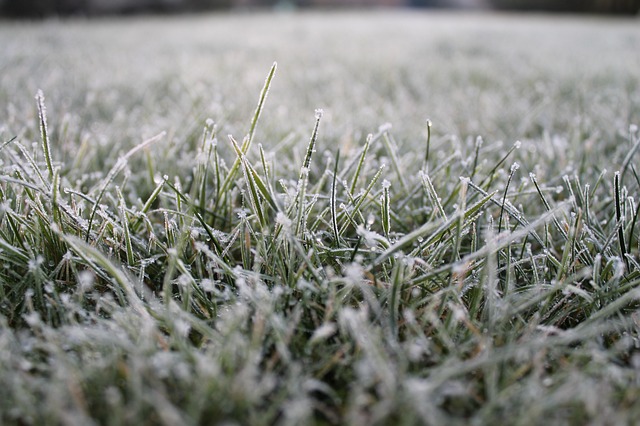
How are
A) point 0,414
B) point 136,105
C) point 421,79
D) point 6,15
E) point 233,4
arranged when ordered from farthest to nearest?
point 233,4 < point 6,15 < point 421,79 < point 136,105 < point 0,414

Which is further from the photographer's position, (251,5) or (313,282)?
(251,5)

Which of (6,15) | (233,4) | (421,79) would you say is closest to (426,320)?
(421,79)

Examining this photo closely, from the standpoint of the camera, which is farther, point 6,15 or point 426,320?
point 6,15

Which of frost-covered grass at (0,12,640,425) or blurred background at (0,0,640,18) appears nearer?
frost-covered grass at (0,12,640,425)

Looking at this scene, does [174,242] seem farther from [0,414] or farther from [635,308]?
[635,308]

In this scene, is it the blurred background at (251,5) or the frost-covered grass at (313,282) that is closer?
the frost-covered grass at (313,282)

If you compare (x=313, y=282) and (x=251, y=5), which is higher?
(x=251, y=5)

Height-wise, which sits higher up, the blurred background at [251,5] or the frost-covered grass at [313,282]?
the blurred background at [251,5]

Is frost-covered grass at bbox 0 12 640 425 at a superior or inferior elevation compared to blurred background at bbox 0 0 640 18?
inferior
